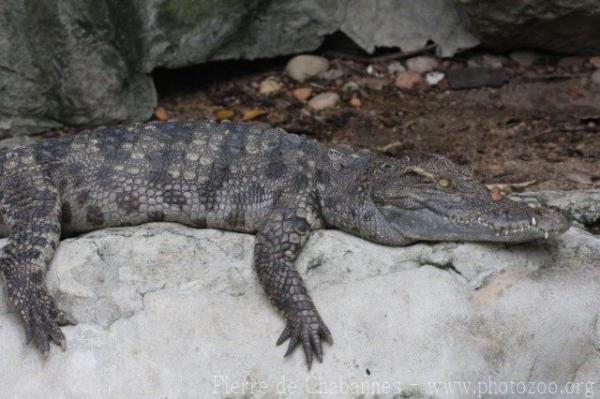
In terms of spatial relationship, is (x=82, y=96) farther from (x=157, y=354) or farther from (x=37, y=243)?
(x=157, y=354)

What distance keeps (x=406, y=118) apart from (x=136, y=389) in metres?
3.63

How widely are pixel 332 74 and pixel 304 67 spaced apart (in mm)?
255

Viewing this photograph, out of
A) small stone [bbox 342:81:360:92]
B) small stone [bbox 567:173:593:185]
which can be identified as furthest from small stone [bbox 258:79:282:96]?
small stone [bbox 567:173:593:185]

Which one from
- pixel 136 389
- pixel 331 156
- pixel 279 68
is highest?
pixel 331 156

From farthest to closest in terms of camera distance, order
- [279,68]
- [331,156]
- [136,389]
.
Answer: [279,68] < [331,156] < [136,389]

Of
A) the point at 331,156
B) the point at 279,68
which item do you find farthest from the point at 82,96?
the point at 331,156

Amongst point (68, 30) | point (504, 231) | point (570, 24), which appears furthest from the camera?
point (570, 24)

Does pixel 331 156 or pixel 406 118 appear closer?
pixel 331 156

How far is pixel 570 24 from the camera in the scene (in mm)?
6469

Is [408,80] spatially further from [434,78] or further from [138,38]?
[138,38]

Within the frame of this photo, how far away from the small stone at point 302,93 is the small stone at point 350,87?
30cm

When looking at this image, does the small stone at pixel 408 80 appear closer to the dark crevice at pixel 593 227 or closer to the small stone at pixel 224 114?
the small stone at pixel 224 114

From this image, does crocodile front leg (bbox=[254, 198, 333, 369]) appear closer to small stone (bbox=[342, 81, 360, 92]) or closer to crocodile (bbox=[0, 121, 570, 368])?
crocodile (bbox=[0, 121, 570, 368])

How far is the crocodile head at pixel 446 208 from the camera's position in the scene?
389 centimetres
